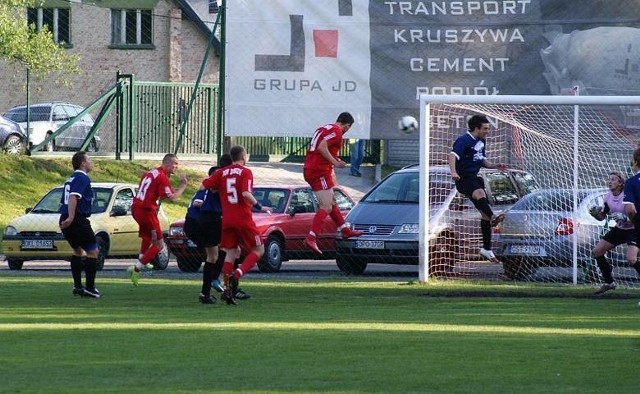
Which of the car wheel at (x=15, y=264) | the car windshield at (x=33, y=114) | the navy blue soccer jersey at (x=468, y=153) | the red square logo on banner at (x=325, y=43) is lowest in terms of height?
the car wheel at (x=15, y=264)

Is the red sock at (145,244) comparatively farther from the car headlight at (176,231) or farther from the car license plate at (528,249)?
the car license plate at (528,249)

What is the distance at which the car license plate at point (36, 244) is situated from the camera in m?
26.1

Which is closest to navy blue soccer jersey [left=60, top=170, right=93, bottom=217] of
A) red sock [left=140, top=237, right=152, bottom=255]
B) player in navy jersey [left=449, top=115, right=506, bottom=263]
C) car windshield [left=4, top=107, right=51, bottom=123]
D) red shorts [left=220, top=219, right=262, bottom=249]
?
red shorts [left=220, top=219, right=262, bottom=249]

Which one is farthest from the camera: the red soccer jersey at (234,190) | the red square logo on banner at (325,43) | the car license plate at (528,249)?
the red square logo on banner at (325,43)

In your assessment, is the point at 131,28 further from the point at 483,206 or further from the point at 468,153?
the point at 483,206

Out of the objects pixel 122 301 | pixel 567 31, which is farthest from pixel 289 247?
pixel 122 301

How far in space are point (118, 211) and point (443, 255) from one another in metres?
7.38

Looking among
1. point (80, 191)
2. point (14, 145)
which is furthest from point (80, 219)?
point (14, 145)

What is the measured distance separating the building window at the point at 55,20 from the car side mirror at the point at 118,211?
2716cm

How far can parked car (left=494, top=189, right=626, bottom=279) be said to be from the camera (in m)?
22.0

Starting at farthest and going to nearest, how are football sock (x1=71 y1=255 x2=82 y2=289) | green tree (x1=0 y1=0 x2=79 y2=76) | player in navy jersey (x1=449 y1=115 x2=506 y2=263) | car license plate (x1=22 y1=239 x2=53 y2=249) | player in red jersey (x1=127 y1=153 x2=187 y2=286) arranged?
green tree (x1=0 y1=0 x2=79 y2=76), car license plate (x1=22 y1=239 x2=53 y2=249), player in red jersey (x1=127 y1=153 x2=187 y2=286), player in navy jersey (x1=449 y1=115 x2=506 y2=263), football sock (x1=71 y1=255 x2=82 y2=289)

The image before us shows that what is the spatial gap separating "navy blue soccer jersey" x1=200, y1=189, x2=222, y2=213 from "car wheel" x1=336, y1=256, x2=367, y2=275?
558cm

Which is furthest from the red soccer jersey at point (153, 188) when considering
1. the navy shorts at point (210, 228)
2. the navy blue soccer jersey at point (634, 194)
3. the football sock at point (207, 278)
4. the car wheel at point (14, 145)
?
the car wheel at point (14, 145)

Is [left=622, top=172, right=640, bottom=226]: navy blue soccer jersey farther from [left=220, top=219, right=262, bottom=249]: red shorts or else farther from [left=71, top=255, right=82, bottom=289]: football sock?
[left=71, top=255, right=82, bottom=289]: football sock
